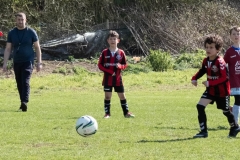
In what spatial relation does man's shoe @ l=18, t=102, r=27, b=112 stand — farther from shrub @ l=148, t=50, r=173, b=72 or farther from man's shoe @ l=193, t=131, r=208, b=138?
shrub @ l=148, t=50, r=173, b=72

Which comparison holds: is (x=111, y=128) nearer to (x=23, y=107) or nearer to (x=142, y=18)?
(x=23, y=107)

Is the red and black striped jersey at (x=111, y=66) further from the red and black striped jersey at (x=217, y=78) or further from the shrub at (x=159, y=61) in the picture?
the shrub at (x=159, y=61)

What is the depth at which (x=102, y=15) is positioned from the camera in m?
26.2

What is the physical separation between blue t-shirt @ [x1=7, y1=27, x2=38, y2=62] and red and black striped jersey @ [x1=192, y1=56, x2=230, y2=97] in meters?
4.69

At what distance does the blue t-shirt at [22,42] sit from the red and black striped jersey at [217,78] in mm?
4689

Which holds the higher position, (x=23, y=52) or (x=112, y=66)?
(x=23, y=52)

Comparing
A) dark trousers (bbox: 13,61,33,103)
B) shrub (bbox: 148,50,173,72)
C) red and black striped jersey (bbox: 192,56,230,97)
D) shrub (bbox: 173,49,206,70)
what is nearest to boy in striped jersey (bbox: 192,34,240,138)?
red and black striped jersey (bbox: 192,56,230,97)

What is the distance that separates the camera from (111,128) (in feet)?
31.0

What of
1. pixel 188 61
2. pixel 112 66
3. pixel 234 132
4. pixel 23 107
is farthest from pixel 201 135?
pixel 188 61

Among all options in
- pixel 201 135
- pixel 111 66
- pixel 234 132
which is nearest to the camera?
pixel 201 135

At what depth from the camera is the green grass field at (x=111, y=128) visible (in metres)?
7.36

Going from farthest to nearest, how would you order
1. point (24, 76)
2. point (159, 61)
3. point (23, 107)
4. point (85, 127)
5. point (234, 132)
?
point (159, 61)
point (24, 76)
point (23, 107)
point (234, 132)
point (85, 127)

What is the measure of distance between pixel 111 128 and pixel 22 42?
3.53 meters

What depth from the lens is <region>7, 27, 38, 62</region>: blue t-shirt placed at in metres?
12.0
